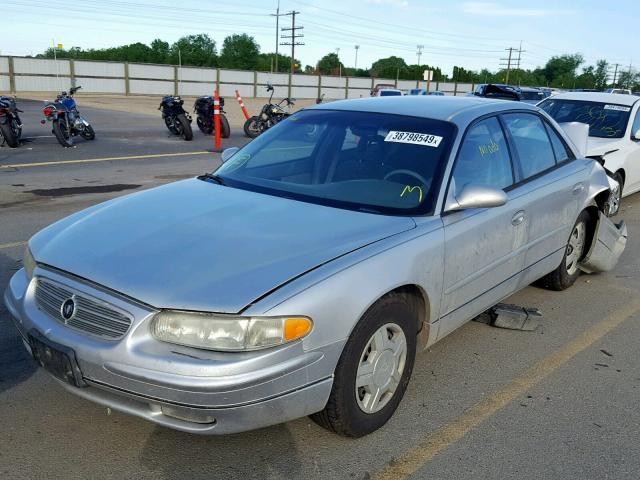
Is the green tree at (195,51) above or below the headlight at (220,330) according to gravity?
above

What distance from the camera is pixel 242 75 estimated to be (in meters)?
41.0

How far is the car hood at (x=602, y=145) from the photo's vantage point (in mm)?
7895

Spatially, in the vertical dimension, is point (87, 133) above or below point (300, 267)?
below

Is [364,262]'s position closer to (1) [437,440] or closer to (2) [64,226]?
(1) [437,440]

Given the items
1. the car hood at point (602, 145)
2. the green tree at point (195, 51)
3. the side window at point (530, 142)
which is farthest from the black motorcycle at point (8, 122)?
the green tree at point (195, 51)

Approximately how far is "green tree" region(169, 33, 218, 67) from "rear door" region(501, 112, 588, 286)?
74145 millimetres

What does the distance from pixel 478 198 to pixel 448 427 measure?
1.22m

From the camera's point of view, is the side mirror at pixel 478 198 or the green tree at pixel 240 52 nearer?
the side mirror at pixel 478 198

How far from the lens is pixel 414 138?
12.0ft

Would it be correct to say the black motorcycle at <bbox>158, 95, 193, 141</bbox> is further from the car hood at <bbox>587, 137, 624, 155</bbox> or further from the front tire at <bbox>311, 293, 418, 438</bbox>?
the front tire at <bbox>311, 293, 418, 438</bbox>

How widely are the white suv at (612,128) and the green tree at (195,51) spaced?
230 feet

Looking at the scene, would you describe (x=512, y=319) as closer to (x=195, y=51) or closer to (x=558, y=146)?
(x=558, y=146)

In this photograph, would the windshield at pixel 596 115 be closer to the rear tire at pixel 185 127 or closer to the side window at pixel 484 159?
the side window at pixel 484 159

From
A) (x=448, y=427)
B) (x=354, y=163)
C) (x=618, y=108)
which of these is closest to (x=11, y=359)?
(x=354, y=163)
